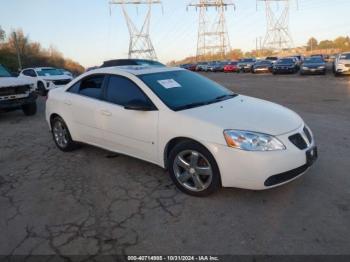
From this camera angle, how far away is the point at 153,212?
3604 mm

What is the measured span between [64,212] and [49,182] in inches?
40.7

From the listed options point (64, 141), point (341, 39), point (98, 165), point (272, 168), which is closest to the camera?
point (272, 168)

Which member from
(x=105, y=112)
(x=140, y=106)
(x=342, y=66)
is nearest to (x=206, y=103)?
(x=140, y=106)

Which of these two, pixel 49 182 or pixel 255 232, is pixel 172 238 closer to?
pixel 255 232

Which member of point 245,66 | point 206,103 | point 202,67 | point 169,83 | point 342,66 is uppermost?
point 169,83

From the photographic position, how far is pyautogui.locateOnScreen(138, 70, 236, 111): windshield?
13.9ft

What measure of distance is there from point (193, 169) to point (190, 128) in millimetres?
488

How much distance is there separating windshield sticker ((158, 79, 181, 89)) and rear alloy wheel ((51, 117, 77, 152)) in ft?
7.07

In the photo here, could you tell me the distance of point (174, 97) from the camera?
430cm

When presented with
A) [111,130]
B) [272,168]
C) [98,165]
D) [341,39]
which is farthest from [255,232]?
[341,39]

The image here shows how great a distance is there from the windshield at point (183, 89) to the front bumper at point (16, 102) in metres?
6.73

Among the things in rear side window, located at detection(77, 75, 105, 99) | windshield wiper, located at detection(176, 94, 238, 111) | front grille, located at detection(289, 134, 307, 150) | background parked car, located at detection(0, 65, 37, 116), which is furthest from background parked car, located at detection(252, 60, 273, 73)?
front grille, located at detection(289, 134, 307, 150)

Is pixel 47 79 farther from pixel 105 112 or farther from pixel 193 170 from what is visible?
pixel 193 170

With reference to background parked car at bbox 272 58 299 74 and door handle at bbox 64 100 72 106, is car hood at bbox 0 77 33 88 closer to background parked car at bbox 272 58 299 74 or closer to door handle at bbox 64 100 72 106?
door handle at bbox 64 100 72 106
